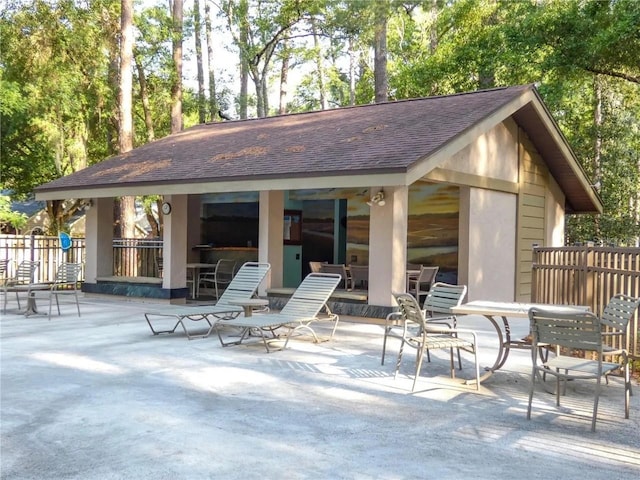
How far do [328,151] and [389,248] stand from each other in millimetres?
2119

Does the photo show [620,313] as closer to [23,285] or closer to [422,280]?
[422,280]

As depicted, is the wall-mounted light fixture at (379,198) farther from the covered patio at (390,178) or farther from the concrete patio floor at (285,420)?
the concrete patio floor at (285,420)

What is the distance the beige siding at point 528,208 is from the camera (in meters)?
14.3

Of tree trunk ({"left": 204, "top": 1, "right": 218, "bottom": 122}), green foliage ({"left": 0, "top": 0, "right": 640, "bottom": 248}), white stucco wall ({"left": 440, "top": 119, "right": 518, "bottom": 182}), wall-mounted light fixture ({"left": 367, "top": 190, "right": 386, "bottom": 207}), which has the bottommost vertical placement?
wall-mounted light fixture ({"left": 367, "top": 190, "right": 386, "bottom": 207})

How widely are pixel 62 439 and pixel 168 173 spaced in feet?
29.9

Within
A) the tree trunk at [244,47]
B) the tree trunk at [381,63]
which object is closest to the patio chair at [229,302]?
the tree trunk at [381,63]

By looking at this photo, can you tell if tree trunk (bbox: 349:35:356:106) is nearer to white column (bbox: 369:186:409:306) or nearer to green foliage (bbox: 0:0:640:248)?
green foliage (bbox: 0:0:640:248)

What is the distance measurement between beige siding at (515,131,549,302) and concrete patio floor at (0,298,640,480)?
6.75m

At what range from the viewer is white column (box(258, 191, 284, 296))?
12.7 meters

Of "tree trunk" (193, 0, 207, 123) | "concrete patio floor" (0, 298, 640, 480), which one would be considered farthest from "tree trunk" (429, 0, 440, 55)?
"concrete patio floor" (0, 298, 640, 480)

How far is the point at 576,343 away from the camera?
5.17 metres

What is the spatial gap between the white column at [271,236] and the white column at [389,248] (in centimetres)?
248

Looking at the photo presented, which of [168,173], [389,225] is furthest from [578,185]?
[168,173]

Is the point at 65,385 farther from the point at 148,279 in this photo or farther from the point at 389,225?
the point at 148,279
